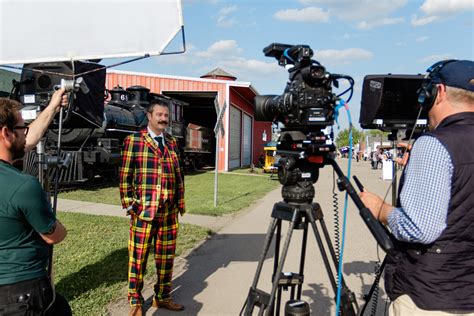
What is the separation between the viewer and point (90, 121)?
7438 mm

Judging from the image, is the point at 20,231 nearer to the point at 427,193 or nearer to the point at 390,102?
the point at 427,193

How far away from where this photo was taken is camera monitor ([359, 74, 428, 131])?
288cm

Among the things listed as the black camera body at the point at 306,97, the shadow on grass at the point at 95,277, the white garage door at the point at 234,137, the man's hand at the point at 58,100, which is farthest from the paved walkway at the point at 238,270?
the white garage door at the point at 234,137

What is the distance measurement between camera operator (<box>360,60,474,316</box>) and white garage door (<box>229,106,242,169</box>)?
2242 cm

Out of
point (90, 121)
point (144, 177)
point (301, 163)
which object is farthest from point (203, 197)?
point (301, 163)

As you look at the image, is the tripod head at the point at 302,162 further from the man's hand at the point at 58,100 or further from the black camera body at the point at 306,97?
the man's hand at the point at 58,100

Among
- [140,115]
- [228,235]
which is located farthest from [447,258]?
[140,115]

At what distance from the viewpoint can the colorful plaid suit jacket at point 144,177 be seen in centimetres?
395

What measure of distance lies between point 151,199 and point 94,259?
80.4 inches

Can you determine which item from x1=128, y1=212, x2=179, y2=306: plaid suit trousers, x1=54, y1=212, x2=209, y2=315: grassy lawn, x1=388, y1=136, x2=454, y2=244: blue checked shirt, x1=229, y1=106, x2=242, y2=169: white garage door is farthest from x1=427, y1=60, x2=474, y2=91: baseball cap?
x1=229, y1=106, x2=242, y2=169: white garage door

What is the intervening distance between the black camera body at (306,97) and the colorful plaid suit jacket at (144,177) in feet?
5.80

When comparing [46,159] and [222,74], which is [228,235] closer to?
[46,159]

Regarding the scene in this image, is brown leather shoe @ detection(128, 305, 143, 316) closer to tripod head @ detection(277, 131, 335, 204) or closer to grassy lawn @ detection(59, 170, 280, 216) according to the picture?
tripod head @ detection(277, 131, 335, 204)

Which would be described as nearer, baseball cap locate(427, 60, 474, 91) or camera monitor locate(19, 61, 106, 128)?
baseball cap locate(427, 60, 474, 91)
